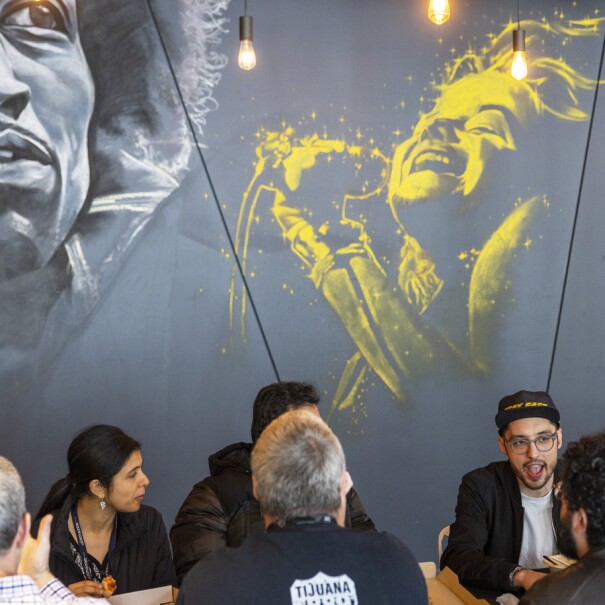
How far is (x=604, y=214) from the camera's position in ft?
16.9

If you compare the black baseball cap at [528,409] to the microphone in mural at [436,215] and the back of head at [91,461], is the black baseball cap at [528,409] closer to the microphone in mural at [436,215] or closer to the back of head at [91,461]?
the back of head at [91,461]

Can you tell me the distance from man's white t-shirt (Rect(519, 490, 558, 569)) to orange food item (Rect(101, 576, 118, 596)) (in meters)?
1.41

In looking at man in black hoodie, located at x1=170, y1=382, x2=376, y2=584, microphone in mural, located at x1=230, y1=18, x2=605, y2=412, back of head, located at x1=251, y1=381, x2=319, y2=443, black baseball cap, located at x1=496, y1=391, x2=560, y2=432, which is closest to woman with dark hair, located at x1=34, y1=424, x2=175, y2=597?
man in black hoodie, located at x1=170, y1=382, x2=376, y2=584

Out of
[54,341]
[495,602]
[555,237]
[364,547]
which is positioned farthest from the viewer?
[555,237]

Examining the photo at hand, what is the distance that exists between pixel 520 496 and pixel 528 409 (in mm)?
333

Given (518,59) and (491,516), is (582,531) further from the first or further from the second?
(518,59)

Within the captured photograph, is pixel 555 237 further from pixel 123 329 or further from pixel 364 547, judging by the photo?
pixel 364 547

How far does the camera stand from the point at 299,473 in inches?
77.5

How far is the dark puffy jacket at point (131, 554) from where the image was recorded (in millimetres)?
3105

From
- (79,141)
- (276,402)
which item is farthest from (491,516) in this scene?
(79,141)

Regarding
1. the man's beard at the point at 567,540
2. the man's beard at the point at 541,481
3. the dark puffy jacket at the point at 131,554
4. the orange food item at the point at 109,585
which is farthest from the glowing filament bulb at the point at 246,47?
the man's beard at the point at 567,540

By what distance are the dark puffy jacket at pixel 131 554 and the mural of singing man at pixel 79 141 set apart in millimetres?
1382

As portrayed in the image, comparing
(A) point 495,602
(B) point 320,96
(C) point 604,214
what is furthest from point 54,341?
(C) point 604,214

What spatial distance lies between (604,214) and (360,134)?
1456 mm
